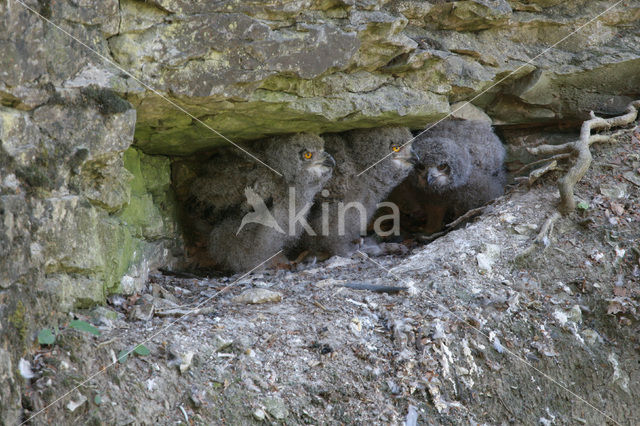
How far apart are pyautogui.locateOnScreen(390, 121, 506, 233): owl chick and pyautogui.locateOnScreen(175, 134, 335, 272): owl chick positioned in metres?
1.18

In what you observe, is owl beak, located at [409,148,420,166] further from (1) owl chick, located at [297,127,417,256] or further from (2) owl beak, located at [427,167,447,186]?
(2) owl beak, located at [427,167,447,186]

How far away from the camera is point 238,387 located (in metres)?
3.31

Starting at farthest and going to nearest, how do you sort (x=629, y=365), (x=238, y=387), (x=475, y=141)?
(x=475, y=141), (x=629, y=365), (x=238, y=387)

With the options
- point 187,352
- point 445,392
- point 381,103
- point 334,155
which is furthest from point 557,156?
→ point 187,352

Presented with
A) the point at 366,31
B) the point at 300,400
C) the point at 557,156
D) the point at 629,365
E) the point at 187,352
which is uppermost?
the point at 366,31

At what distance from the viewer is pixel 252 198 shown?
589cm

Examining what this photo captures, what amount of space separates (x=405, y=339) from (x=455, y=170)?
9.47 ft

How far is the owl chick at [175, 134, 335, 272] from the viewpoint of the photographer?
580 cm

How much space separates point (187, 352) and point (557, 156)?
3.93 m

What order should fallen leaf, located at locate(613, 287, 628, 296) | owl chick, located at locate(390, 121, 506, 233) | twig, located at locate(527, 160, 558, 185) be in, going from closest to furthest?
fallen leaf, located at locate(613, 287, 628, 296) → twig, located at locate(527, 160, 558, 185) → owl chick, located at locate(390, 121, 506, 233)

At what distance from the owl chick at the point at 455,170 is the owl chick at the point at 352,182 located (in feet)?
0.79

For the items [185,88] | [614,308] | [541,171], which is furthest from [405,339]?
[541,171]

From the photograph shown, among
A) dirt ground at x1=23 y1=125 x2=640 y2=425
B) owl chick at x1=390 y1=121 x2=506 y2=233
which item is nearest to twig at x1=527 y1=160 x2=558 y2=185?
dirt ground at x1=23 y1=125 x2=640 y2=425

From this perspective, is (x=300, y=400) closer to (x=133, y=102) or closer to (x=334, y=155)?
(x=133, y=102)
